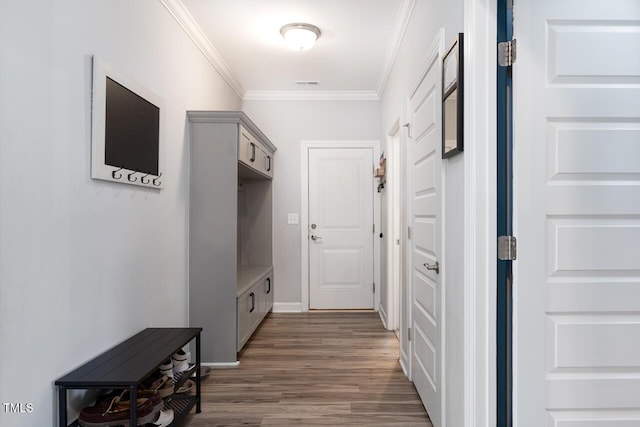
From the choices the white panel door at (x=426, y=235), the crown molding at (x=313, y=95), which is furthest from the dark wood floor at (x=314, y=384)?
the crown molding at (x=313, y=95)

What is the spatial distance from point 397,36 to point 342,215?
7.04ft

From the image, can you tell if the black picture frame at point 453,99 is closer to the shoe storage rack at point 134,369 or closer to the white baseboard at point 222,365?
the shoe storage rack at point 134,369

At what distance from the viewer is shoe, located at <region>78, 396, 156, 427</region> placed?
60.6 inches

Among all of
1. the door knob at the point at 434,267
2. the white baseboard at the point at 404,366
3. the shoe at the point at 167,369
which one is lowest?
the white baseboard at the point at 404,366

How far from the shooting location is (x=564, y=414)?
1.43 m

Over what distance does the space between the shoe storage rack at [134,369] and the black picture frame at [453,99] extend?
1.65 m

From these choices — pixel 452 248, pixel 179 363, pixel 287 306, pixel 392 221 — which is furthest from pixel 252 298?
pixel 452 248

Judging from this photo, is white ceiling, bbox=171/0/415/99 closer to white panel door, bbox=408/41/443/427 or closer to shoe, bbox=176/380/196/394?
white panel door, bbox=408/41/443/427

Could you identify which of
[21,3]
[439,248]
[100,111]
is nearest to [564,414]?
[439,248]

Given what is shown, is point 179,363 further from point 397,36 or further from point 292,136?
point 292,136

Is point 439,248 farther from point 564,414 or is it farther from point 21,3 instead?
point 21,3

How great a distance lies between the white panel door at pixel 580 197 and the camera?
1.40 m

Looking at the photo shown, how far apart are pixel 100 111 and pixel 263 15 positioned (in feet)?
5.09

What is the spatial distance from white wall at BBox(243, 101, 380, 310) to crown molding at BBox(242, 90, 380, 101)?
47 millimetres
